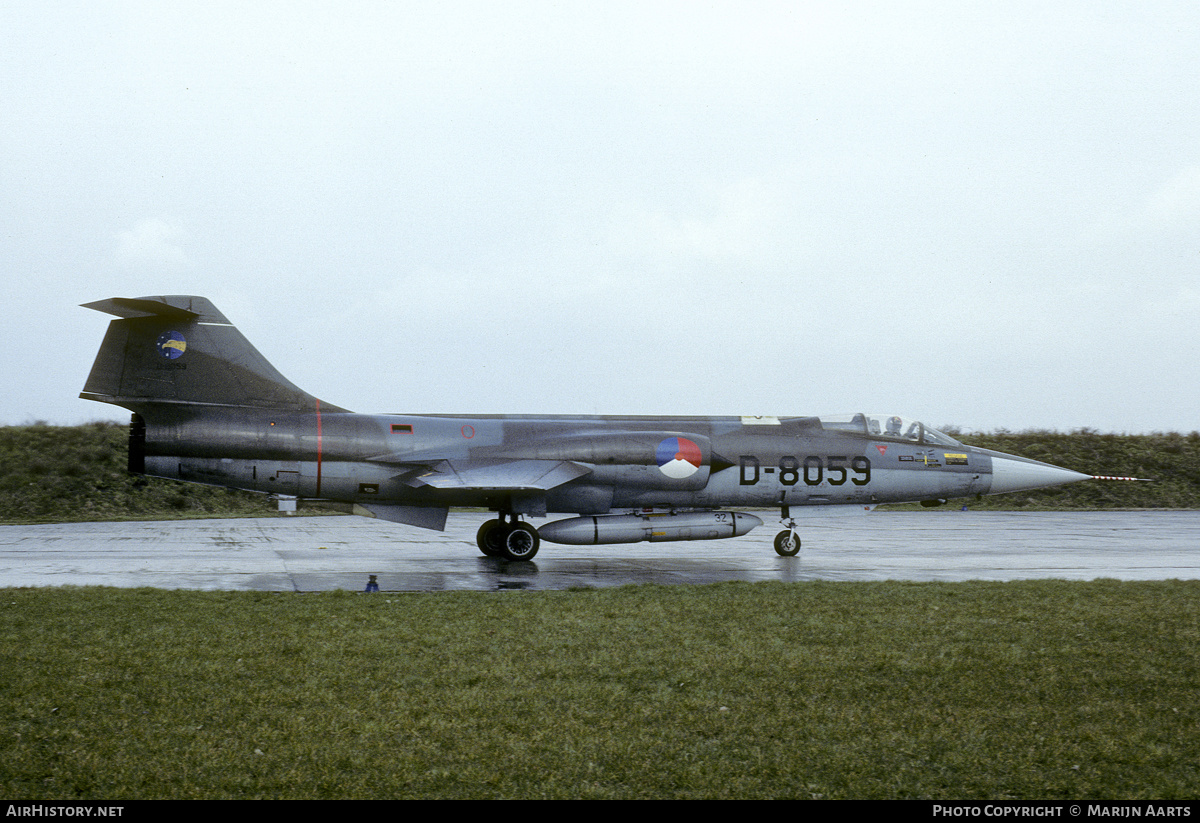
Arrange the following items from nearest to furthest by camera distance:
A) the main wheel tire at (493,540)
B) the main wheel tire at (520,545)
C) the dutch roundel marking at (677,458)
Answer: the main wheel tire at (520,545) < the main wheel tire at (493,540) < the dutch roundel marking at (677,458)

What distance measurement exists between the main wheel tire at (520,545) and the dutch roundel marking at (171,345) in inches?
255

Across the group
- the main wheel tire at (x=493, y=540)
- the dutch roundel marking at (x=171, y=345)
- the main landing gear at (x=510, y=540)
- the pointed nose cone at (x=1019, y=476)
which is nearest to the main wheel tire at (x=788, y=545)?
the pointed nose cone at (x=1019, y=476)

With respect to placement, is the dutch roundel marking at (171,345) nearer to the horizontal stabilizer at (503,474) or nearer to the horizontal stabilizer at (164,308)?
the horizontal stabilizer at (164,308)

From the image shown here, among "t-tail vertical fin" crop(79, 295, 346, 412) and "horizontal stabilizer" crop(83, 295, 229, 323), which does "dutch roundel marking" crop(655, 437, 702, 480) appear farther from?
"horizontal stabilizer" crop(83, 295, 229, 323)

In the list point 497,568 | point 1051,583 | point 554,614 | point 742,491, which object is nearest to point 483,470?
point 497,568

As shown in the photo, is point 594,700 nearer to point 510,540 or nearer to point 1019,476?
point 510,540

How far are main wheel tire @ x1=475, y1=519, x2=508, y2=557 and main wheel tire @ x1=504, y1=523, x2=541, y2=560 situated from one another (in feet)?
0.89

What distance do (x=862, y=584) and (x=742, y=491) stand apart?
537 cm

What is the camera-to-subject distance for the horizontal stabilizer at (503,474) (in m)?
15.1

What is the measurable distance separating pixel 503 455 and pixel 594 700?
34.2 ft

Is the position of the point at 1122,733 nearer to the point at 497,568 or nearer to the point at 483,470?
the point at 497,568

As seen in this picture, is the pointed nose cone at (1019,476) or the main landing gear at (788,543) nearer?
the main landing gear at (788,543)

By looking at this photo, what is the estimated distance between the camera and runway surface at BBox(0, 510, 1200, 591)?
507 inches
